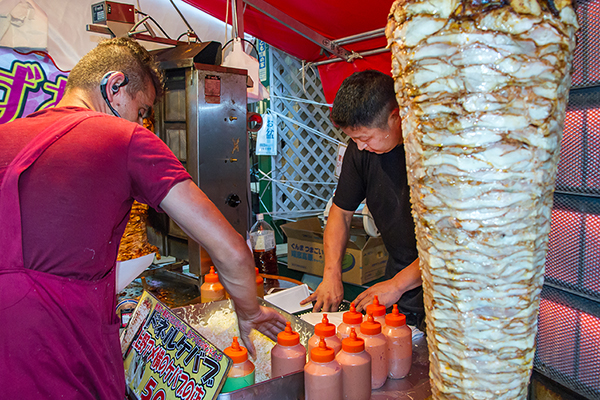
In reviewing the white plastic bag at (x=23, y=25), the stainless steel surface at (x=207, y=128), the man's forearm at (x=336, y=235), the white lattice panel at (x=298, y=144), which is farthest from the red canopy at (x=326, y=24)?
the man's forearm at (x=336, y=235)

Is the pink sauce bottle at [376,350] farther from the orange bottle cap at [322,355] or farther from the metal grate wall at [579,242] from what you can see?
the metal grate wall at [579,242]

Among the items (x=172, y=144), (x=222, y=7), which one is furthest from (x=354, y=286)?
(x=222, y=7)

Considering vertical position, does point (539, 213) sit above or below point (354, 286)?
above

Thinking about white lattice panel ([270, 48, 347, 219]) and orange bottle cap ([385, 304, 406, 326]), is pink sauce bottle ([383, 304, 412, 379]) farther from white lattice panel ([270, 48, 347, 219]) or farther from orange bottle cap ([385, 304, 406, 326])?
white lattice panel ([270, 48, 347, 219])

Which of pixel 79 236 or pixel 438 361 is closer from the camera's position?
pixel 438 361

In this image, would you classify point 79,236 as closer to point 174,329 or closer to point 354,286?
point 174,329

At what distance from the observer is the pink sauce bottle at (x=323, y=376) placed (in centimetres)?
83

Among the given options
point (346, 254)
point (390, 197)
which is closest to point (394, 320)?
point (390, 197)

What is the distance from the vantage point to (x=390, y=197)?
1967 millimetres

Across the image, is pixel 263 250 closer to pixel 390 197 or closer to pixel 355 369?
pixel 390 197

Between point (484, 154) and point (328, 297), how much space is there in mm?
1509

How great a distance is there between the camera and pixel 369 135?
160 cm

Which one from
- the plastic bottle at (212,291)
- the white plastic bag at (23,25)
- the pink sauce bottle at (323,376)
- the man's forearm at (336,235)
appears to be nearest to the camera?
the pink sauce bottle at (323,376)

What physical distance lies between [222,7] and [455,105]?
368cm
